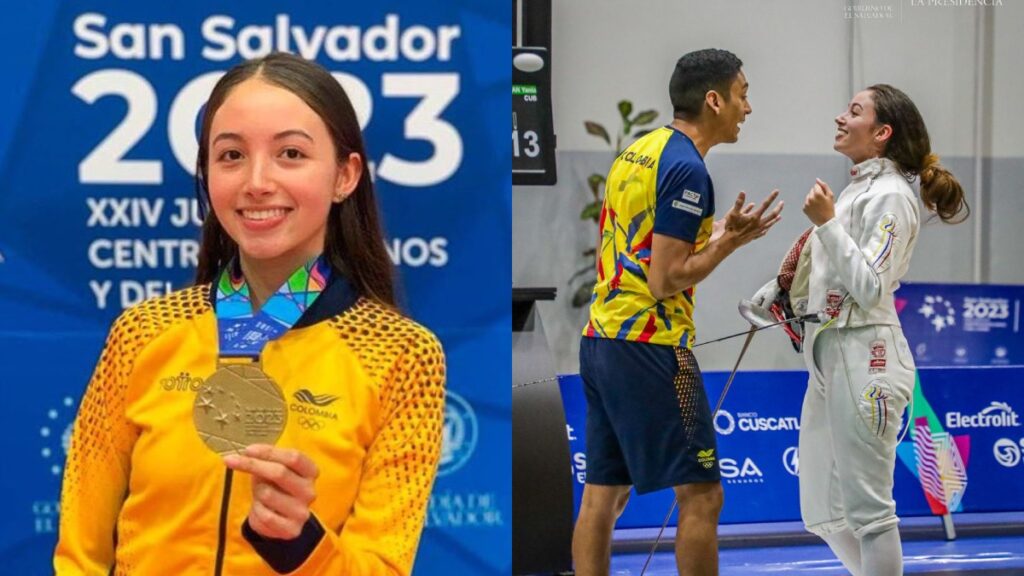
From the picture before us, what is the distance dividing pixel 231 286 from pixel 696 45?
7.11 metres

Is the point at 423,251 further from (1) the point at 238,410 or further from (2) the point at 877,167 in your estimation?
(2) the point at 877,167

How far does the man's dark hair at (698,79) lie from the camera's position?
378cm

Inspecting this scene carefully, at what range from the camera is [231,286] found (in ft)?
5.10

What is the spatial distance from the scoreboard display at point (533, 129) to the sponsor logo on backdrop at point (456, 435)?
242 centimetres

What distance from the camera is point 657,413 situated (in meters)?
3.57

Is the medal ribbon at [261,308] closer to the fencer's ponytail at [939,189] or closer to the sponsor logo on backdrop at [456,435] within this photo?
the sponsor logo on backdrop at [456,435]

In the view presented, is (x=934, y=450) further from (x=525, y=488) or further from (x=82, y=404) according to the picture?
(x=82, y=404)

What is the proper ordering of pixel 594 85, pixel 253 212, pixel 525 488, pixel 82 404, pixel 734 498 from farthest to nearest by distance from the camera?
pixel 594 85
pixel 734 498
pixel 525 488
pixel 82 404
pixel 253 212

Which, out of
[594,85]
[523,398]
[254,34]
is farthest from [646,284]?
[594,85]

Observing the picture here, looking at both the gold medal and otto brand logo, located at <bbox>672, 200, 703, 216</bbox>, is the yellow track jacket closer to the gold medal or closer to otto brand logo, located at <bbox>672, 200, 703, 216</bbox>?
the gold medal

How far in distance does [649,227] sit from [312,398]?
225cm

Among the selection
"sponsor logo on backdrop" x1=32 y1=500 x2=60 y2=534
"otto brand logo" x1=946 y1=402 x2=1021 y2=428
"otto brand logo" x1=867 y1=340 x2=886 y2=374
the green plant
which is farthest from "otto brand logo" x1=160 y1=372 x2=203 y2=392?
the green plant

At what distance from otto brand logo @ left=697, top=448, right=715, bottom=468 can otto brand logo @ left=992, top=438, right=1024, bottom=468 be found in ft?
9.50

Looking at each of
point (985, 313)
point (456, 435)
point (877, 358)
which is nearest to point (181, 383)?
point (456, 435)
